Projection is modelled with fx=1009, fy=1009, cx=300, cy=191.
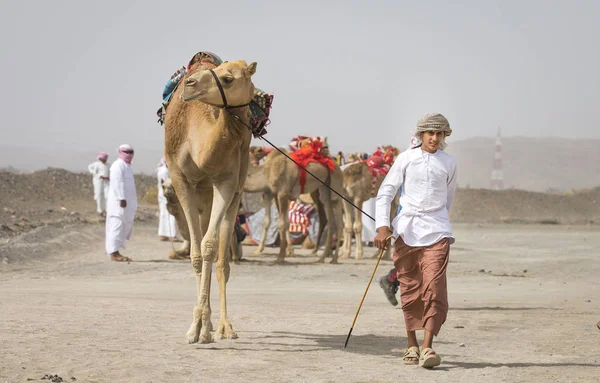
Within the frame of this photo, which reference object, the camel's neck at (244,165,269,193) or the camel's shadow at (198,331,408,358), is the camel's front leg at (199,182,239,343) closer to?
the camel's shadow at (198,331,408,358)

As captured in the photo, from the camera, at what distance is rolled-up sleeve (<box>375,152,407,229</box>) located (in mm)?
7570

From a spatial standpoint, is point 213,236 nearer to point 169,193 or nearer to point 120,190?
point 169,193

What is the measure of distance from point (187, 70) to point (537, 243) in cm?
1708

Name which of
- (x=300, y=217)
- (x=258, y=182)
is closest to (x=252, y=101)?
(x=258, y=182)

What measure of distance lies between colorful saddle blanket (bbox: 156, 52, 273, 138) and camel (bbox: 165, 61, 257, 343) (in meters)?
0.12

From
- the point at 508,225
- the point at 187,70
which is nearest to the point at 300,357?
the point at 187,70

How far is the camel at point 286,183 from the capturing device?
59.4ft

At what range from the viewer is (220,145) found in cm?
834

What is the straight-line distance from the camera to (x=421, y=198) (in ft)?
24.9

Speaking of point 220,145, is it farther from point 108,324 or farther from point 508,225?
point 508,225

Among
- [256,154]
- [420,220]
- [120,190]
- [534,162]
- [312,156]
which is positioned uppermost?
[534,162]

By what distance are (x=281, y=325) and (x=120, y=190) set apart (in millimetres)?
9291

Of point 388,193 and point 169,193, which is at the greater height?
point 169,193

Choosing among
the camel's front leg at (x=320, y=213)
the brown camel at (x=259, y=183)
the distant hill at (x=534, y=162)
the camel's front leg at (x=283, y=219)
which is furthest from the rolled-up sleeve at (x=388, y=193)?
the distant hill at (x=534, y=162)
